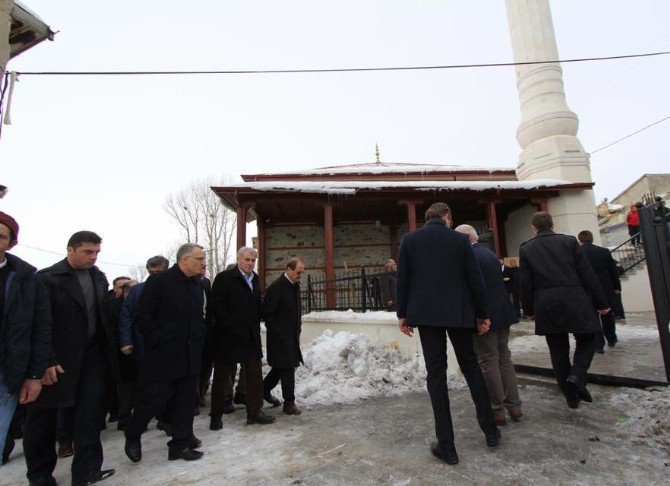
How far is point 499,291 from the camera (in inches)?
134

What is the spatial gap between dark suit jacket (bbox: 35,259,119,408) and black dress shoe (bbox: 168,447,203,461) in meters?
0.76

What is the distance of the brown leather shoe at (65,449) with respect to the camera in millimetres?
3363

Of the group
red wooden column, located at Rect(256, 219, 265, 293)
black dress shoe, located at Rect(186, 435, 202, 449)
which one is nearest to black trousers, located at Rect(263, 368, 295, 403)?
black dress shoe, located at Rect(186, 435, 202, 449)

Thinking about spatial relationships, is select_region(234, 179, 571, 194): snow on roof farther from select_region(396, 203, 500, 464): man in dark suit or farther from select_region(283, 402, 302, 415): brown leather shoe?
select_region(396, 203, 500, 464): man in dark suit

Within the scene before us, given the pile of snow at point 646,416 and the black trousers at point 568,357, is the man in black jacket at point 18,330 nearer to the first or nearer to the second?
the black trousers at point 568,357

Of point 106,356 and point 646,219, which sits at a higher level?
point 646,219

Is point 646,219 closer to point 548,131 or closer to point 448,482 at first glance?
point 448,482

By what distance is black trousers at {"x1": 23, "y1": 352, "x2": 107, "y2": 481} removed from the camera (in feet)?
8.40

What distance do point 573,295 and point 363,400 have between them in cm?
247

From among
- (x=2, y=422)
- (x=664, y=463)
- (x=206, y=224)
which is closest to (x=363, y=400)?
(x=664, y=463)

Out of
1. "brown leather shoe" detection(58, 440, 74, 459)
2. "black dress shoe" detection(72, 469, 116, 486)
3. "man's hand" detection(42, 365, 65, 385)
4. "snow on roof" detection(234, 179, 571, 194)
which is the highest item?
"snow on roof" detection(234, 179, 571, 194)

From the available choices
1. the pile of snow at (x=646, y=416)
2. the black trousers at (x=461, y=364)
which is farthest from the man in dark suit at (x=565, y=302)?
the black trousers at (x=461, y=364)

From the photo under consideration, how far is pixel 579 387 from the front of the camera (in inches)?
132

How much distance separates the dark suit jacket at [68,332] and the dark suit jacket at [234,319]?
1.08m
